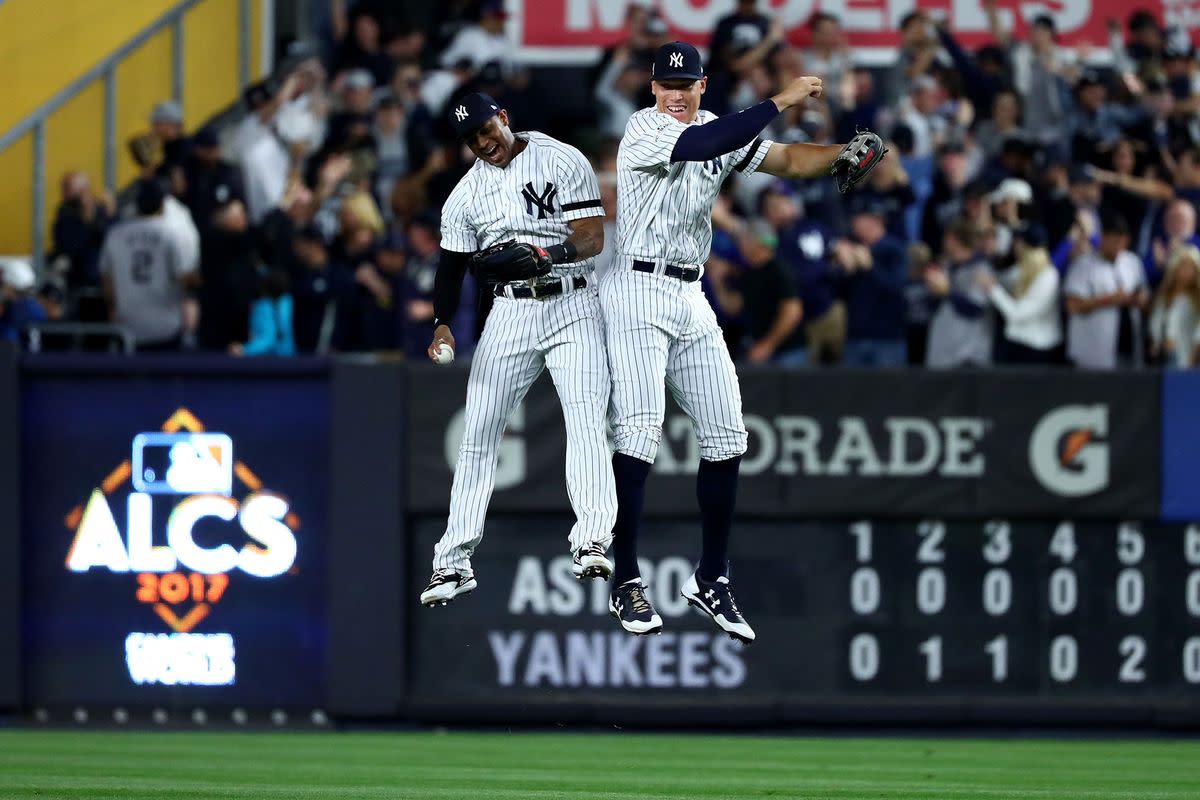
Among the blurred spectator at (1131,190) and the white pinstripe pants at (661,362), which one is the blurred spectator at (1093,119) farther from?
the white pinstripe pants at (661,362)

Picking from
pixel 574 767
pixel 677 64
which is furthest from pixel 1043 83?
pixel 677 64

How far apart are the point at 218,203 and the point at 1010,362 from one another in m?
5.89

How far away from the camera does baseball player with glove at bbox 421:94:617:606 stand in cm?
961

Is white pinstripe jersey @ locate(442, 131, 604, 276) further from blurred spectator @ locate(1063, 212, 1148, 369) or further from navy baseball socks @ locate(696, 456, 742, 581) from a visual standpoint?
blurred spectator @ locate(1063, 212, 1148, 369)

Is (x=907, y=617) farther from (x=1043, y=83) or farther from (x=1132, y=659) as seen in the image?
(x=1043, y=83)

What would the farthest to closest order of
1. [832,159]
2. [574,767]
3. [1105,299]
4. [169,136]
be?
[169,136], [1105,299], [574,767], [832,159]

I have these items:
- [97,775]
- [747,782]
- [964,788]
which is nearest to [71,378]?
[97,775]

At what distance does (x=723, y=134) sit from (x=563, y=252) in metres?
0.95

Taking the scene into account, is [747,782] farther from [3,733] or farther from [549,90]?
[549,90]

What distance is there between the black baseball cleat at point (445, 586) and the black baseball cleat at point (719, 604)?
0.95 meters

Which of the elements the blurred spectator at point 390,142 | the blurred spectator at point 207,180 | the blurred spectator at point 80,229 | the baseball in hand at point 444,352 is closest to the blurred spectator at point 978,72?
the blurred spectator at point 390,142

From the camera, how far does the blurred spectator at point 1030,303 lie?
49.2 ft

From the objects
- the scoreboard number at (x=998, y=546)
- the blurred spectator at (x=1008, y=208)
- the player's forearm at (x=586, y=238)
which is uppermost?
the blurred spectator at (x=1008, y=208)

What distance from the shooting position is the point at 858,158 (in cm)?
927
